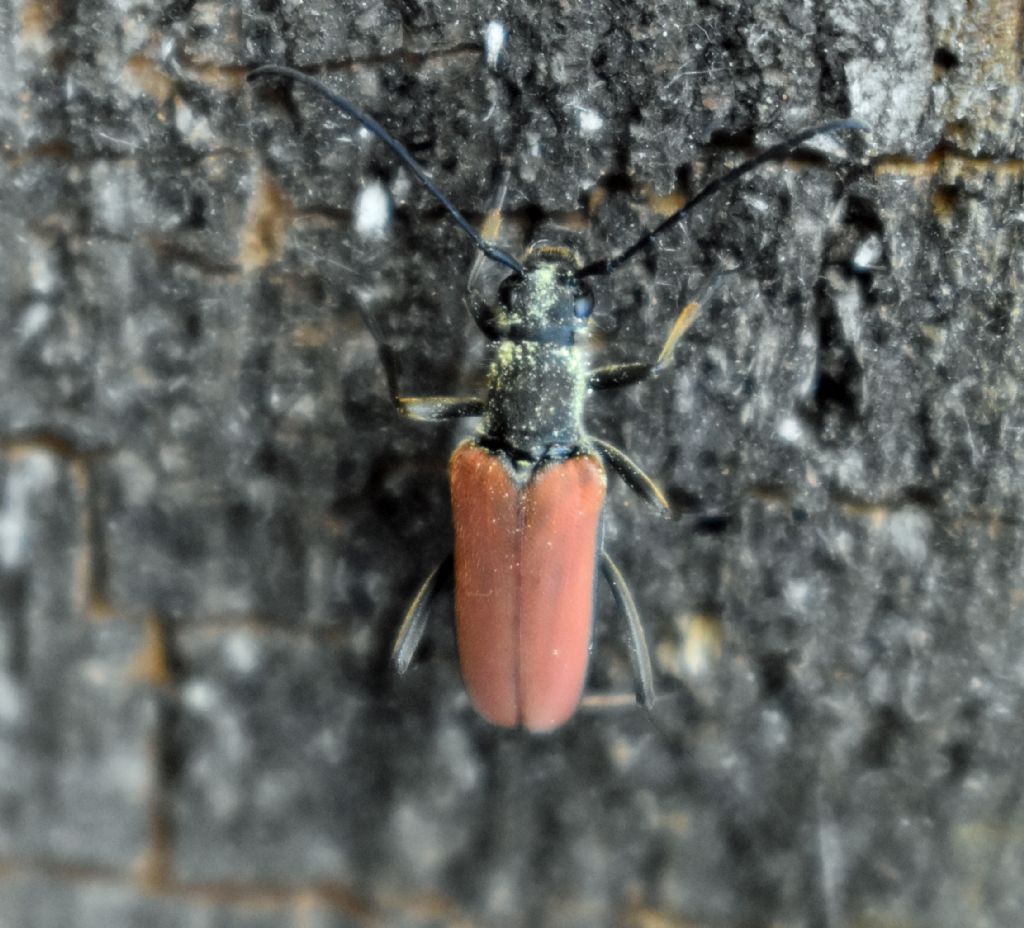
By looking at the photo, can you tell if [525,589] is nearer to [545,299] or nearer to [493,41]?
[545,299]

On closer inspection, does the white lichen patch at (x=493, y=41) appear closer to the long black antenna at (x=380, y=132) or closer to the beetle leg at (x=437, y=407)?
the long black antenna at (x=380, y=132)

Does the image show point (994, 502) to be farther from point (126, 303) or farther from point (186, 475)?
point (126, 303)

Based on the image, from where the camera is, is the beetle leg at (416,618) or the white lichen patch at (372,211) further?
the beetle leg at (416,618)

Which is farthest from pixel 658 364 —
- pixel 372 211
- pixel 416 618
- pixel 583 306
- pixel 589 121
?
pixel 416 618

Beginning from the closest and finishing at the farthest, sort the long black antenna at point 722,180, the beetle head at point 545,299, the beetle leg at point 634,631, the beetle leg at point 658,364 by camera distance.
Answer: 1. the long black antenna at point 722,180
2. the beetle leg at point 658,364
3. the beetle head at point 545,299
4. the beetle leg at point 634,631

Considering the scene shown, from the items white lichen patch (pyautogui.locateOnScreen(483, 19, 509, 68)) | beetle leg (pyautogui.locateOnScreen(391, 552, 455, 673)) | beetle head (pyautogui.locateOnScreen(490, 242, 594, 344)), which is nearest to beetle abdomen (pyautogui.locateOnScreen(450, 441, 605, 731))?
beetle leg (pyautogui.locateOnScreen(391, 552, 455, 673))

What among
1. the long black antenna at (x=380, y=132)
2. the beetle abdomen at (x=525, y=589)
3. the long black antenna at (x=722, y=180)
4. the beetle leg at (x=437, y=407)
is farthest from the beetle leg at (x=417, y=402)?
the long black antenna at (x=722, y=180)

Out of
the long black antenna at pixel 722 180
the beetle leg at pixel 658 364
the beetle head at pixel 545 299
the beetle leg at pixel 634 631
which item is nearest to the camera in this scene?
the long black antenna at pixel 722 180
